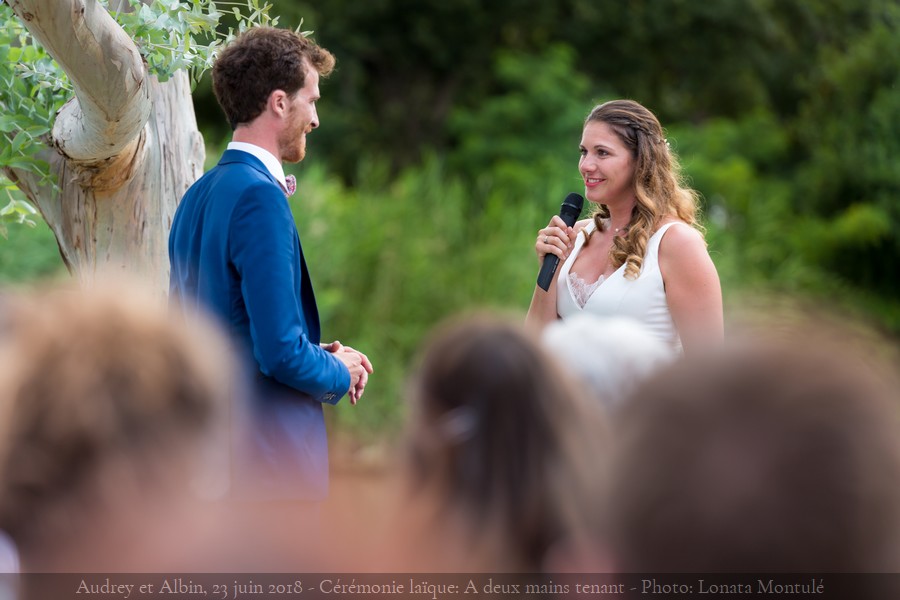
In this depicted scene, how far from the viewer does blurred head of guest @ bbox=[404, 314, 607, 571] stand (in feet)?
4.55

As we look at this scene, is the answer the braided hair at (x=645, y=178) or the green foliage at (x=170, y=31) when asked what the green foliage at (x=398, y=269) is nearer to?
the green foliage at (x=170, y=31)

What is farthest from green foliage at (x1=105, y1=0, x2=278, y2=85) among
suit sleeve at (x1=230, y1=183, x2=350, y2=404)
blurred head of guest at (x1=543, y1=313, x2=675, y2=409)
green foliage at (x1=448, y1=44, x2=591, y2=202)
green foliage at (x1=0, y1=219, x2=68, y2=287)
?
green foliage at (x1=448, y1=44, x2=591, y2=202)

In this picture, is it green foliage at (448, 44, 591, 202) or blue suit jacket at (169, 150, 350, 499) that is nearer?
blue suit jacket at (169, 150, 350, 499)

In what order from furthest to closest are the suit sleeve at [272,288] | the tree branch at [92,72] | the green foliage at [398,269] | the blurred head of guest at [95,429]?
1. the green foliage at [398,269]
2. the tree branch at [92,72]
3. the suit sleeve at [272,288]
4. the blurred head of guest at [95,429]

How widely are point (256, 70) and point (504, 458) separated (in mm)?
1868

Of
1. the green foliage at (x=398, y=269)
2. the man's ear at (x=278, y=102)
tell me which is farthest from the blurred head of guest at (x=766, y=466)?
the green foliage at (x=398, y=269)

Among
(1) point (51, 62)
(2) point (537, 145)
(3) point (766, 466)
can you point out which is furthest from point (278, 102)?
(2) point (537, 145)

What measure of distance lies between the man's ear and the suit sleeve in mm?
267

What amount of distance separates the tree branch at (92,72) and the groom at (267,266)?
45 centimetres

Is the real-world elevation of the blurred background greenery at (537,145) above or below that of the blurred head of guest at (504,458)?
below

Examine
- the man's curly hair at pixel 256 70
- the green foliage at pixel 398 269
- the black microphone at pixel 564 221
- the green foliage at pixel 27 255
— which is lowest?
the green foliage at pixel 398 269

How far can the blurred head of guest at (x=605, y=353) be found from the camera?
1851 millimetres

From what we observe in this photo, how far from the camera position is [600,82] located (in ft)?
71.7

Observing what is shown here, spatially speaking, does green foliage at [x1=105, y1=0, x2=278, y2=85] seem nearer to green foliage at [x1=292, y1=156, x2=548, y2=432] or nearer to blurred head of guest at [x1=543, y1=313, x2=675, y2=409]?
blurred head of guest at [x1=543, y1=313, x2=675, y2=409]
